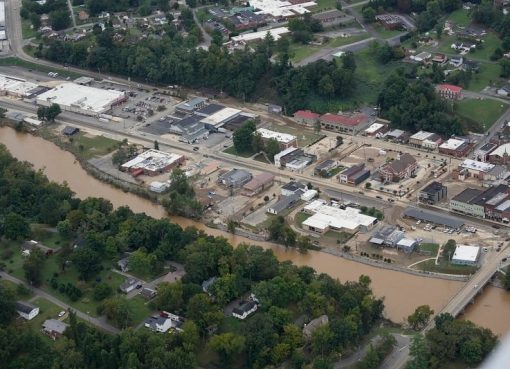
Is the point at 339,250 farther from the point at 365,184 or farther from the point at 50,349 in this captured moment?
the point at 50,349

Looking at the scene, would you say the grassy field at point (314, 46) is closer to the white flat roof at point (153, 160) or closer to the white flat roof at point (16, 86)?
→ the white flat roof at point (153, 160)

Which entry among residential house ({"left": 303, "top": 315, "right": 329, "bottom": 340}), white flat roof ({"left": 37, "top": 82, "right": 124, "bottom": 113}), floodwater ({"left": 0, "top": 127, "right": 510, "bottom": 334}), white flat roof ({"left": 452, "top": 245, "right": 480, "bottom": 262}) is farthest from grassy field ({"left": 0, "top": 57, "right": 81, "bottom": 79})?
residential house ({"left": 303, "top": 315, "right": 329, "bottom": 340})

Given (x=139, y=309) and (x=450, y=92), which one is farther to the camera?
(x=450, y=92)

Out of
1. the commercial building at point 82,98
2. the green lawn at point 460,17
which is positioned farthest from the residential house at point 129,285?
the green lawn at point 460,17

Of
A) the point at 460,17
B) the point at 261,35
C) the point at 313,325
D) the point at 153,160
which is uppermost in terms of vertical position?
the point at 460,17

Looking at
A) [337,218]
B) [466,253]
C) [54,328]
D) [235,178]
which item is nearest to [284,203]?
[337,218]

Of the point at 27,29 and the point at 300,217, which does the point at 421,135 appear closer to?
the point at 300,217
